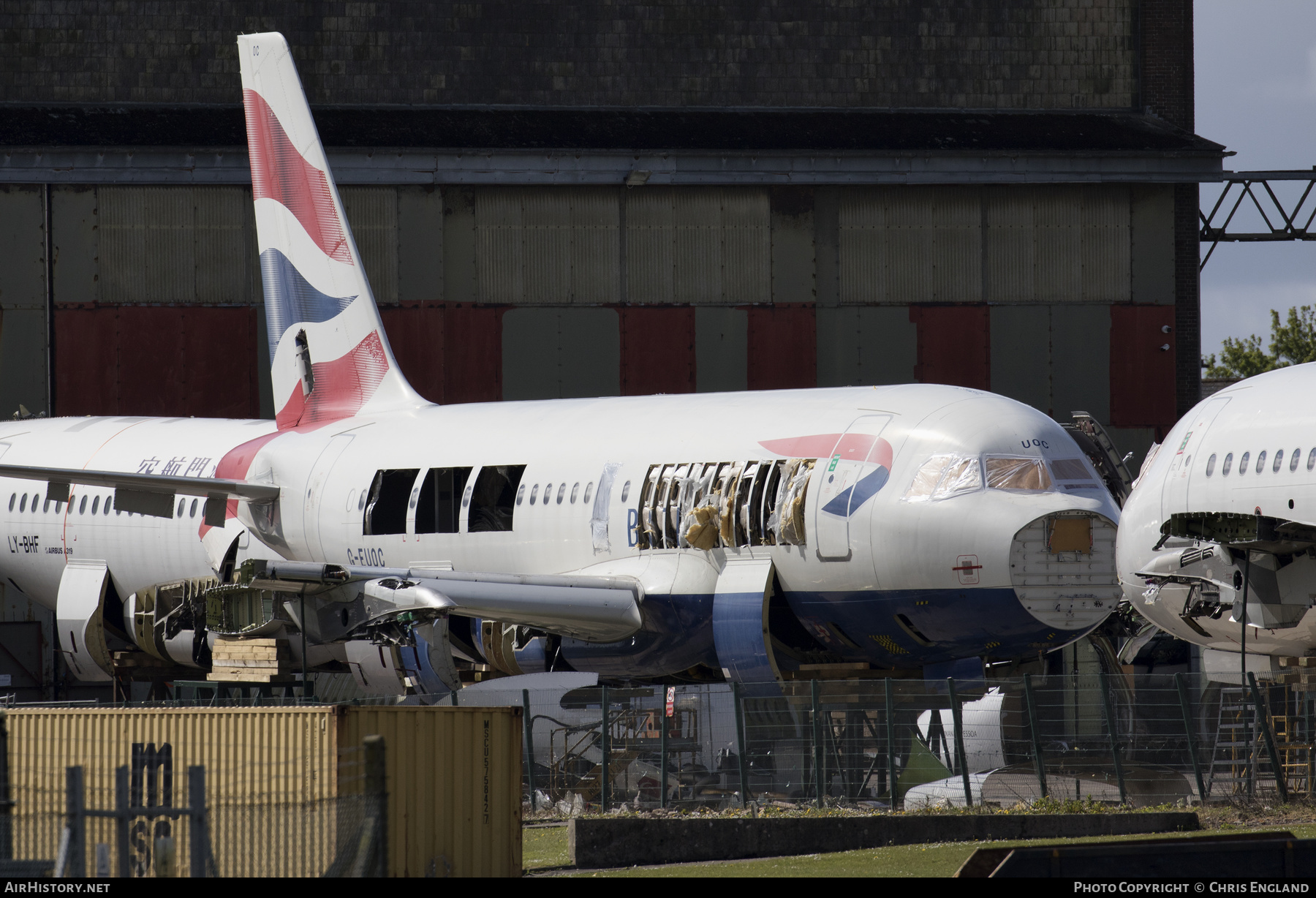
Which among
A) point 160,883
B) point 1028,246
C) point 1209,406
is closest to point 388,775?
point 160,883

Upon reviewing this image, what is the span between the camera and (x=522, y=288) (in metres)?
40.2

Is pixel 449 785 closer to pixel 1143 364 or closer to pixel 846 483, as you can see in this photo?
pixel 846 483

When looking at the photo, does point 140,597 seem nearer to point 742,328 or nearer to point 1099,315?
point 742,328

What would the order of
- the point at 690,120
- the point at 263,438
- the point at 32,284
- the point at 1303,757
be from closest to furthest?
the point at 1303,757 → the point at 263,438 → the point at 32,284 → the point at 690,120

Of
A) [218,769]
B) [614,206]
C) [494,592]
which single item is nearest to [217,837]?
[218,769]

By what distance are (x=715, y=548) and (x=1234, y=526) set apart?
6503 mm

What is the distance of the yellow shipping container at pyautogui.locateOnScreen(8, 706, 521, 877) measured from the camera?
1408cm

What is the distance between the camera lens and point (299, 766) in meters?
14.4

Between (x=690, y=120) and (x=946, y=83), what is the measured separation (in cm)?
658

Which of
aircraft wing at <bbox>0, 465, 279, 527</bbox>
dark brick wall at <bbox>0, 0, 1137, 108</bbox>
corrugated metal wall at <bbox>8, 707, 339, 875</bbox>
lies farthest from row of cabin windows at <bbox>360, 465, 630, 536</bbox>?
dark brick wall at <bbox>0, 0, 1137, 108</bbox>

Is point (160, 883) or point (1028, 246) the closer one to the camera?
point (160, 883)

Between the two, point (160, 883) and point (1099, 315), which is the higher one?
point (1099, 315)

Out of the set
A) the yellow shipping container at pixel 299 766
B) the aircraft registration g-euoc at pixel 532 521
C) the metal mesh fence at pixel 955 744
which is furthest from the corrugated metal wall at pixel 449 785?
the aircraft registration g-euoc at pixel 532 521

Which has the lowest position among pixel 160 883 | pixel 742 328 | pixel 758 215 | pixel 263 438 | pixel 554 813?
pixel 554 813
